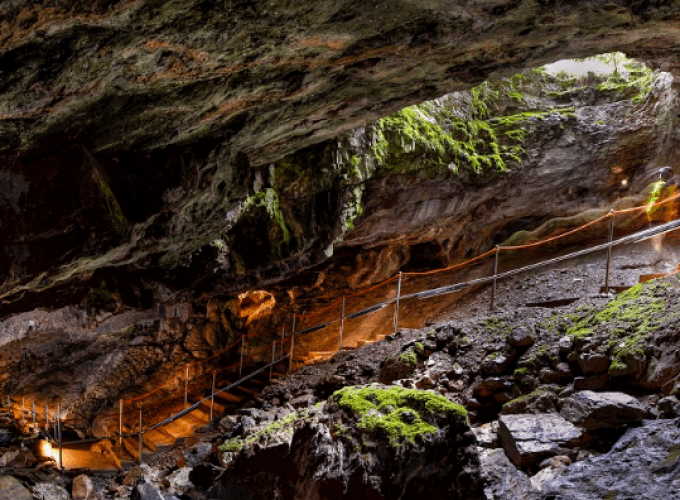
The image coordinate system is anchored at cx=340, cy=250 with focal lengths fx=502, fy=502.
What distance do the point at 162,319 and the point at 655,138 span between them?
11.1 meters

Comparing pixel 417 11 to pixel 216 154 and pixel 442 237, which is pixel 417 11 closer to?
pixel 216 154

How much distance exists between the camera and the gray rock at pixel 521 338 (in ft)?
18.5

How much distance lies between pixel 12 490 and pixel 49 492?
46 cm

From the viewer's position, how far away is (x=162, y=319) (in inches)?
426

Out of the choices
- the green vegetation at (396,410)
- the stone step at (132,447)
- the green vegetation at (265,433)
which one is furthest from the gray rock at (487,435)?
the stone step at (132,447)

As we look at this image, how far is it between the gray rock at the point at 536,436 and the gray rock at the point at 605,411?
0.33 ft

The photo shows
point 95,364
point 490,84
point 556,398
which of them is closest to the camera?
point 556,398

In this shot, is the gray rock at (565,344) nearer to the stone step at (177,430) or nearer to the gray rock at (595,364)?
the gray rock at (595,364)

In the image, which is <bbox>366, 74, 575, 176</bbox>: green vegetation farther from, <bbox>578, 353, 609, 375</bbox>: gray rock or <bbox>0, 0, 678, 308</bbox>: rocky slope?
<bbox>578, 353, 609, 375</bbox>: gray rock

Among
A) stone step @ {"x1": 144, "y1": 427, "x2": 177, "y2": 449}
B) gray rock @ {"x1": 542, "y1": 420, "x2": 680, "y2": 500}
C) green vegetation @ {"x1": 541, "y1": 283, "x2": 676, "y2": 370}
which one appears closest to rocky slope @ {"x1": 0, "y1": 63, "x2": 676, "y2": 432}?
stone step @ {"x1": 144, "y1": 427, "x2": 177, "y2": 449}

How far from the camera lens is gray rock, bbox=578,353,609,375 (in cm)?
475

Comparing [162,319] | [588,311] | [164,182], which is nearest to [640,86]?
[588,311]

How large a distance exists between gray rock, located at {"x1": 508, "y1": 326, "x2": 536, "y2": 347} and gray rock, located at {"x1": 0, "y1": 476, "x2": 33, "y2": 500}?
21.2ft

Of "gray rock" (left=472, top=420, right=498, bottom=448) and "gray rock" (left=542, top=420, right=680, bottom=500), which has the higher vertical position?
"gray rock" (left=542, top=420, right=680, bottom=500)
